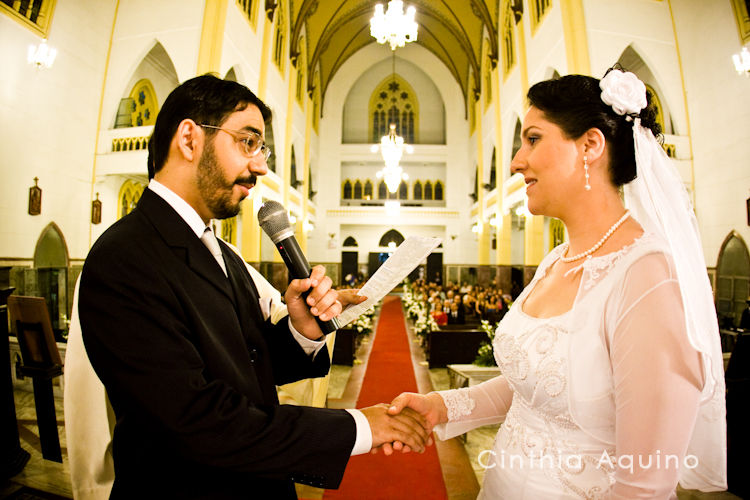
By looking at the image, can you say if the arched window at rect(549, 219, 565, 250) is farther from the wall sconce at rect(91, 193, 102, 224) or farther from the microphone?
the microphone

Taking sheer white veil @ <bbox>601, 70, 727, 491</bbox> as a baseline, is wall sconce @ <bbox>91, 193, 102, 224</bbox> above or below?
above

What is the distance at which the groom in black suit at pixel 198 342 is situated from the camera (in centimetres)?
92

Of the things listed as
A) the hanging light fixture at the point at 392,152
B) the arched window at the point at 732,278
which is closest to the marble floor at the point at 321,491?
the arched window at the point at 732,278

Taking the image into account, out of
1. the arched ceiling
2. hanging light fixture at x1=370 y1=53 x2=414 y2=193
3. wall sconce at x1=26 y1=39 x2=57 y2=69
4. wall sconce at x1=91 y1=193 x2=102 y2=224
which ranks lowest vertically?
wall sconce at x1=91 y1=193 x2=102 y2=224

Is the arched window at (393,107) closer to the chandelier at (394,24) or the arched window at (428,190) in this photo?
the arched window at (428,190)

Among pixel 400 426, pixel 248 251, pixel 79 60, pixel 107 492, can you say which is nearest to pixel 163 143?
pixel 400 426

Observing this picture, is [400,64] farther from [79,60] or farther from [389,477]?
[389,477]

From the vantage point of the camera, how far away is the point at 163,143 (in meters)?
1.25

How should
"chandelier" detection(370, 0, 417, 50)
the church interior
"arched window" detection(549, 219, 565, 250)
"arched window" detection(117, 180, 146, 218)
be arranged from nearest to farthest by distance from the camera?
1. the church interior
2. "arched window" detection(117, 180, 146, 218)
3. "chandelier" detection(370, 0, 417, 50)
4. "arched window" detection(549, 219, 565, 250)

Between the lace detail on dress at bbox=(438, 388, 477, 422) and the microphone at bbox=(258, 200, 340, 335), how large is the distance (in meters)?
0.59

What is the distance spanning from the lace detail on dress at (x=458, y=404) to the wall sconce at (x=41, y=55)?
5.74 meters

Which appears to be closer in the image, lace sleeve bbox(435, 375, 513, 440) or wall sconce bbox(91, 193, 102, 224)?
lace sleeve bbox(435, 375, 513, 440)

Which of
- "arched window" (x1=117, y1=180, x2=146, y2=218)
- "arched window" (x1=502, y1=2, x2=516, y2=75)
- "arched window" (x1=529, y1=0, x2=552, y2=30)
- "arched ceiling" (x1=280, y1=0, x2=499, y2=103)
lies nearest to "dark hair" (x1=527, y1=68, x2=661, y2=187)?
"arched window" (x1=117, y1=180, x2=146, y2=218)

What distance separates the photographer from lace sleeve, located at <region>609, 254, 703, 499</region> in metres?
0.93
